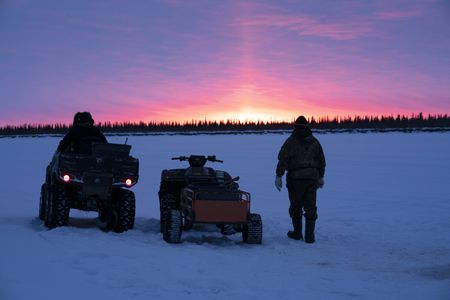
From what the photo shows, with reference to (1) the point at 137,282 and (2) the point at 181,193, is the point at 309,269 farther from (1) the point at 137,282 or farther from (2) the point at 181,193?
(2) the point at 181,193

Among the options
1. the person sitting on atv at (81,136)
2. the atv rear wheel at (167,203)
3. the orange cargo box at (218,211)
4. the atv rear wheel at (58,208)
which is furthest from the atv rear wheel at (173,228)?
the person sitting on atv at (81,136)

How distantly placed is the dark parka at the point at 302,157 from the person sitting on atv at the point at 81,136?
3277 millimetres

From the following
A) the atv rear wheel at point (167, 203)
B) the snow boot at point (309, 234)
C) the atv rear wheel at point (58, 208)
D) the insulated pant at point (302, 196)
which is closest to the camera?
the atv rear wheel at point (58, 208)

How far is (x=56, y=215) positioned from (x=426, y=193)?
1130 cm

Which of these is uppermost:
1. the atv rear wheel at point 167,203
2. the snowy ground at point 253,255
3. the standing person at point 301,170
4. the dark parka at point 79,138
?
the dark parka at point 79,138

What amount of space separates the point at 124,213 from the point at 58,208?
41.3 inches

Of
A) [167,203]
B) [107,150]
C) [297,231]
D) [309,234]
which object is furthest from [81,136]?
[309,234]

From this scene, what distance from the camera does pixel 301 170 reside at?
33.9ft

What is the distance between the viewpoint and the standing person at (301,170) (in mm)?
10242

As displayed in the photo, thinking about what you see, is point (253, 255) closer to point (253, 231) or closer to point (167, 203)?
point (253, 231)

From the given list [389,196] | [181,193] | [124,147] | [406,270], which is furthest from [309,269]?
[389,196]

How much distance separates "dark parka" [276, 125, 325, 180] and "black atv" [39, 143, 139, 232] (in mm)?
2586

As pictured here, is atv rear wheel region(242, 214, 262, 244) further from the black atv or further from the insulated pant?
the black atv

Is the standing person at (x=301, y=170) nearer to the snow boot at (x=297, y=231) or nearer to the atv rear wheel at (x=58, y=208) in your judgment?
the snow boot at (x=297, y=231)
